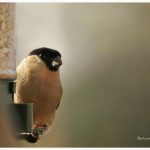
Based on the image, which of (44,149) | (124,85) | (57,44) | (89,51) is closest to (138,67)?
(124,85)

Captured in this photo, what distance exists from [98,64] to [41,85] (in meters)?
0.25

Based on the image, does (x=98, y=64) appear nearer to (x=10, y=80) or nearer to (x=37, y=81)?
(x=37, y=81)

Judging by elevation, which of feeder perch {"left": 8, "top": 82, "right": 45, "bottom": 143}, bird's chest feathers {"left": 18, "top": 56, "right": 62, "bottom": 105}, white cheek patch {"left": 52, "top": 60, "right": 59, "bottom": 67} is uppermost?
white cheek patch {"left": 52, "top": 60, "right": 59, "bottom": 67}

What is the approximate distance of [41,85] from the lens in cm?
183

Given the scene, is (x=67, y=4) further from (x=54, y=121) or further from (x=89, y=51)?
(x=54, y=121)

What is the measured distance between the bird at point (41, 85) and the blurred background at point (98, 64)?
3cm

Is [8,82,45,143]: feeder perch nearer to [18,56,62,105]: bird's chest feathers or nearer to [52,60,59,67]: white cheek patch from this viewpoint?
[18,56,62,105]: bird's chest feathers

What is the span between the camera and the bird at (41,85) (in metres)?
1.81

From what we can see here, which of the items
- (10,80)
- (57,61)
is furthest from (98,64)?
(10,80)

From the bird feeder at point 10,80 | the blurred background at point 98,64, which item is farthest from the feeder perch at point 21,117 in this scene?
the blurred background at point 98,64

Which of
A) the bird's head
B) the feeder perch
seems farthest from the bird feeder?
the bird's head

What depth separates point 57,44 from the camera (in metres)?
1.88

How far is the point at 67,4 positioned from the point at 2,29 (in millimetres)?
351

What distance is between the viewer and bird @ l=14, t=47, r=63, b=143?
1.81 meters
